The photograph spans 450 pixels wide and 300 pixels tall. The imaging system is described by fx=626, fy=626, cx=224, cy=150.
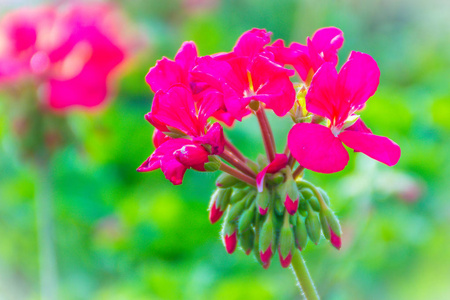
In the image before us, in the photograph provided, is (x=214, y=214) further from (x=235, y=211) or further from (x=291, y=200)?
(x=291, y=200)

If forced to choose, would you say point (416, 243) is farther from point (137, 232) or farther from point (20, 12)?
point (20, 12)

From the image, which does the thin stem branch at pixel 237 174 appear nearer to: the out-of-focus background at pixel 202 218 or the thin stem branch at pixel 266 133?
the thin stem branch at pixel 266 133

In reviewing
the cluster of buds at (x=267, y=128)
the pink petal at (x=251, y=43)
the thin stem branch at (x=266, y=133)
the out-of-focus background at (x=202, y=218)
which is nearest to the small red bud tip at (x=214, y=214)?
the cluster of buds at (x=267, y=128)

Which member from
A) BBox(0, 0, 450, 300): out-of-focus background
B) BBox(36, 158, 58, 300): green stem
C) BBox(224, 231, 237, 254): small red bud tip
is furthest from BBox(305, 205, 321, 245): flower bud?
BBox(36, 158, 58, 300): green stem

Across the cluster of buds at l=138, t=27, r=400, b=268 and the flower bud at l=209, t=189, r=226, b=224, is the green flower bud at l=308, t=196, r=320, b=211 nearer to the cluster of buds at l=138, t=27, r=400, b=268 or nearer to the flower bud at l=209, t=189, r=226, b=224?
the cluster of buds at l=138, t=27, r=400, b=268

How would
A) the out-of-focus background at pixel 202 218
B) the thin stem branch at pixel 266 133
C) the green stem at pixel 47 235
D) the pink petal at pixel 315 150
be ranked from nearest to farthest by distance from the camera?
1. the pink petal at pixel 315 150
2. the thin stem branch at pixel 266 133
3. the green stem at pixel 47 235
4. the out-of-focus background at pixel 202 218
